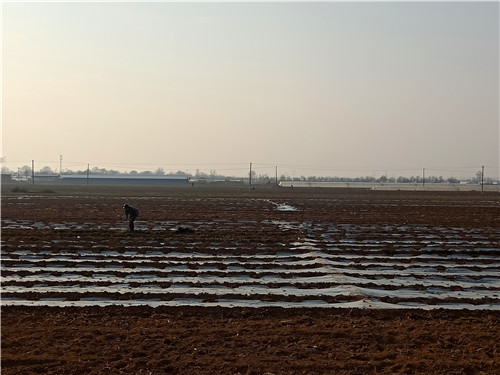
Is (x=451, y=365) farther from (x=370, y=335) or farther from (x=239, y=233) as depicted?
(x=239, y=233)

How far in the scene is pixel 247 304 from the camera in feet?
29.7

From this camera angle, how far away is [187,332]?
291 inches

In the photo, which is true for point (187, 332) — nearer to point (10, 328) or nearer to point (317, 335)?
point (317, 335)

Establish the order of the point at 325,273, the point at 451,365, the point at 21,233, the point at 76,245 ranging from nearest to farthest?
the point at 451,365
the point at 325,273
the point at 76,245
the point at 21,233

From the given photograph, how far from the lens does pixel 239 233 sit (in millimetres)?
19125

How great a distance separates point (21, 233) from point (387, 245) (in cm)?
1214

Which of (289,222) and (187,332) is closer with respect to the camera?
(187,332)

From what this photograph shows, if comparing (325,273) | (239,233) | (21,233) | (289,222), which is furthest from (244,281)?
(289,222)

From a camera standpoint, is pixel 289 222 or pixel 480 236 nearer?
pixel 480 236

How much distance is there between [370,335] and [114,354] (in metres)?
3.35

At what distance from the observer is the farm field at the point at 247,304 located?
6.43 meters

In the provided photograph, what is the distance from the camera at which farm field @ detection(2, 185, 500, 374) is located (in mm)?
6430

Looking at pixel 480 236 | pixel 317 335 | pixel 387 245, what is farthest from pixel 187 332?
pixel 480 236

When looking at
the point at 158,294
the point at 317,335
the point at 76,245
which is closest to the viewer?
the point at 317,335
